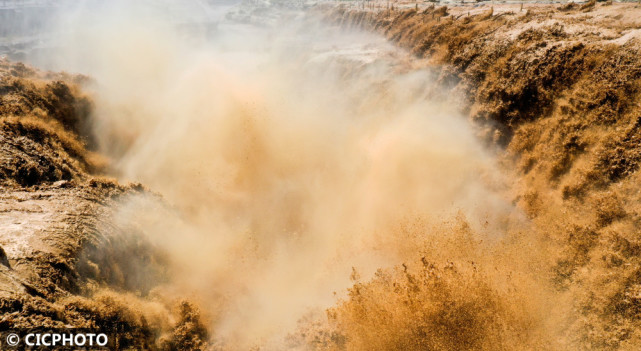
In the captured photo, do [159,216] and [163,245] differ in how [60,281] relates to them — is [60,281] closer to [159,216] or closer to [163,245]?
[163,245]

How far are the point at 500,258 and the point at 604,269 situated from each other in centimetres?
169

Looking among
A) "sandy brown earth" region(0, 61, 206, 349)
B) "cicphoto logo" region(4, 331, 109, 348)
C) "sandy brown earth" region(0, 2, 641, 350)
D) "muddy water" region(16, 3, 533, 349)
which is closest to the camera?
"cicphoto logo" region(4, 331, 109, 348)

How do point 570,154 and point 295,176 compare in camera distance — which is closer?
point 570,154

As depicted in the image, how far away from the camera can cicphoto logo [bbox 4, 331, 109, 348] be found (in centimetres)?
365

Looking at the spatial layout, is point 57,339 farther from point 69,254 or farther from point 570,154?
point 570,154

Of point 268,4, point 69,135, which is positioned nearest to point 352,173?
point 69,135

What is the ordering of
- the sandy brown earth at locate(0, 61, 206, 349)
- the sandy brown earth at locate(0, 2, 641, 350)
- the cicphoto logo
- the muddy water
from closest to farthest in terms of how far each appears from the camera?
the cicphoto logo < the sandy brown earth at locate(0, 61, 206, 349) < the sandy brown earth at locate(0, 2, 641, 350) < the muddy water

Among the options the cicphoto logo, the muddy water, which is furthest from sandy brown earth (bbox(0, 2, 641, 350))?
the muddy water

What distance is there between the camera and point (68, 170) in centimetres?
788

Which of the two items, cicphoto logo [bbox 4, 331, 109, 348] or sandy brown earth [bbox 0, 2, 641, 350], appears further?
sandy brown earth [bbox 0, 2, 641, 350]

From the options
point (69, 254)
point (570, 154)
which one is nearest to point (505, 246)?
point (570, 154)

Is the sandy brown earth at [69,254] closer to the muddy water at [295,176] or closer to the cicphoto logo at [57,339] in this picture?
the cicphoto logo at [57,339]

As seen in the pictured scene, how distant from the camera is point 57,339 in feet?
13.3

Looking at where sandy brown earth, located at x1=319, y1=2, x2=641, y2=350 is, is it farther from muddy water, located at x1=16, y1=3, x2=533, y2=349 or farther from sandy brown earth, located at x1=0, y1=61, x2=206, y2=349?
sandy brown earth, located at x1=0, y1=61, x2=206, y2=349
